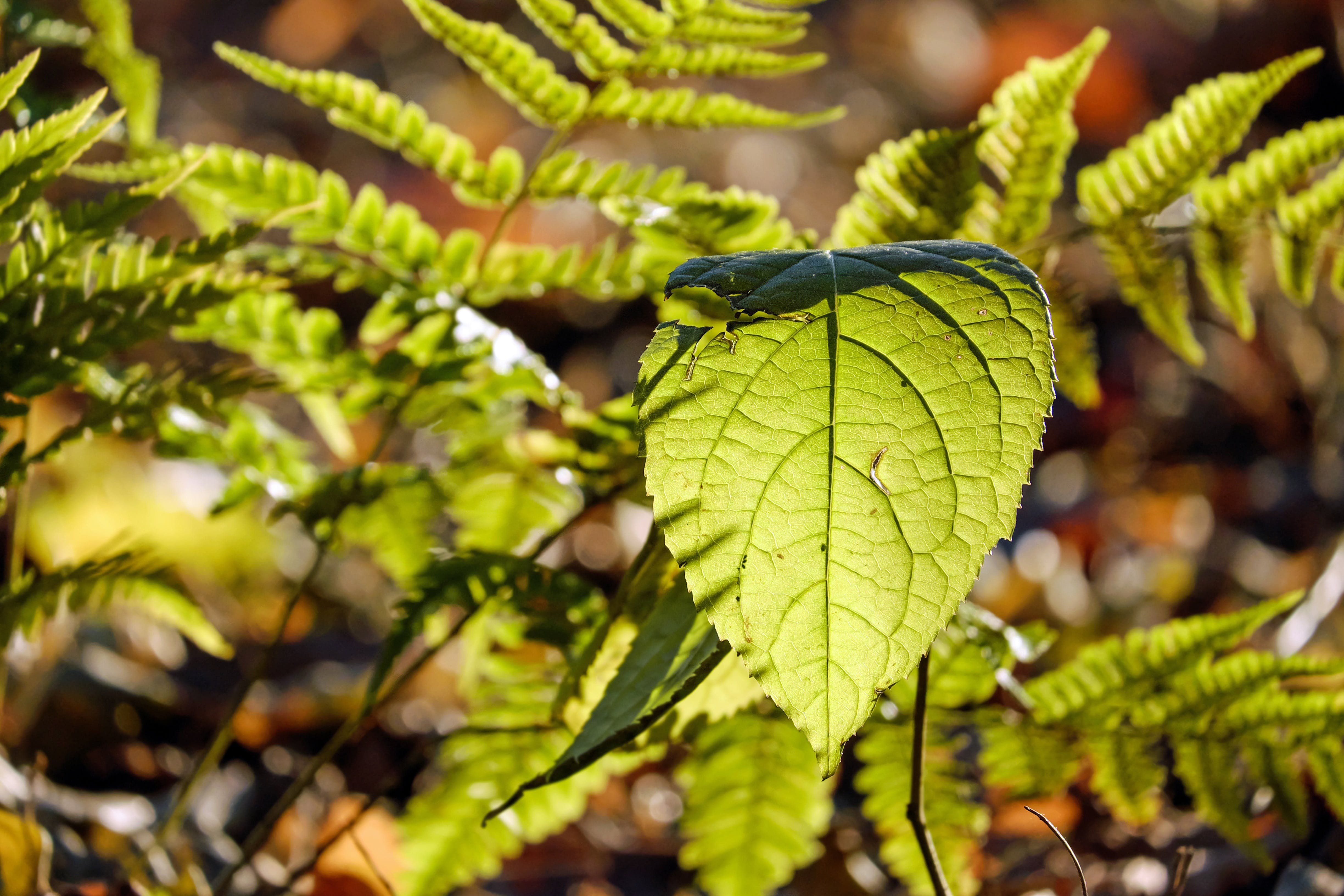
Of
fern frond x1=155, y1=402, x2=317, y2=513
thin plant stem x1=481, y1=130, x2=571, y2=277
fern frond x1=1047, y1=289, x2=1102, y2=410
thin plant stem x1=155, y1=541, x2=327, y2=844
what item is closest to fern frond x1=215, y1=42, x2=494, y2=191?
thin plant stem x1=481, y1=130, x2=571, y2=277

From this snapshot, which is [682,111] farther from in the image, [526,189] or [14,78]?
[14,78]

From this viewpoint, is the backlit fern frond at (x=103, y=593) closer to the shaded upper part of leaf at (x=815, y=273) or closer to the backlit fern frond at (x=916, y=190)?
the shaded upper part of leaf at (x=815, y=273)

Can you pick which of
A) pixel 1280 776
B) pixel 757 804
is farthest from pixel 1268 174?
pixel 757 804

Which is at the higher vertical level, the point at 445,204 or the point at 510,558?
the point at 510,558

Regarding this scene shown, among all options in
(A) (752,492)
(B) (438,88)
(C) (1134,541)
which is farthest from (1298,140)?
(B) (438,88)

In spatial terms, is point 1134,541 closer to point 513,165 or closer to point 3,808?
point 513,165

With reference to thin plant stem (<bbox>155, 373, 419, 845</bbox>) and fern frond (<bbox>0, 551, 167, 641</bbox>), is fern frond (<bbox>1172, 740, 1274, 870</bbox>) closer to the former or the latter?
thin plant stem (<bbox>155, 373, 419, 845</bbox>)
